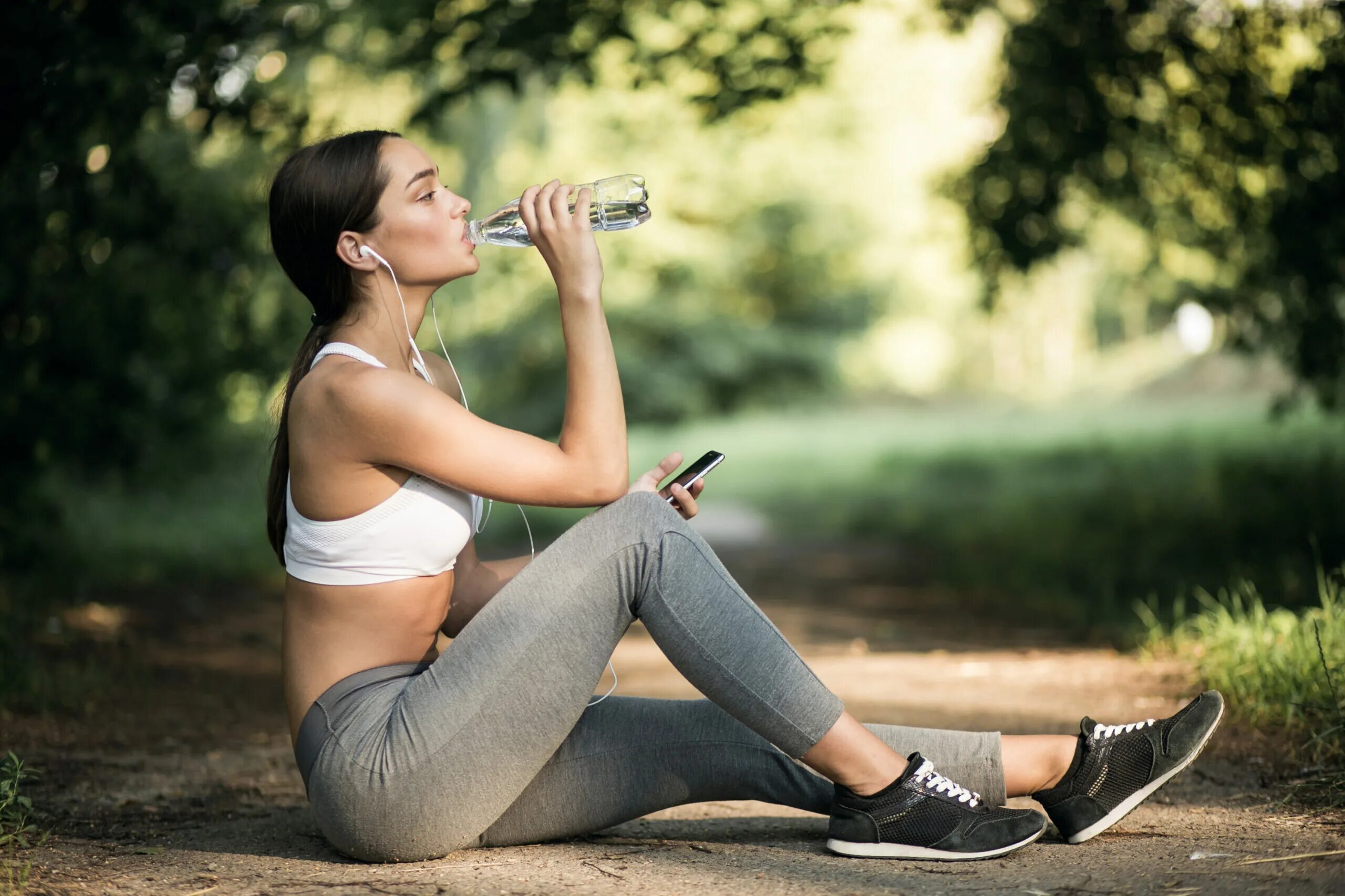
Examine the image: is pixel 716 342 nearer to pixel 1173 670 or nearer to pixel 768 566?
pixel 768 566

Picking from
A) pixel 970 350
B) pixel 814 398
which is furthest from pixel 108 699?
pixel 970 350

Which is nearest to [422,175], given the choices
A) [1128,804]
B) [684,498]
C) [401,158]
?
[401,158]

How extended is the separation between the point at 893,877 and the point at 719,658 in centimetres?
53

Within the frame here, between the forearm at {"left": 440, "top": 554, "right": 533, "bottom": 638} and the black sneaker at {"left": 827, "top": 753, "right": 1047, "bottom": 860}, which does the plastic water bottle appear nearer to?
the forearm at {"left": 440, "top": 554, "right": 533, "bottom": 638}

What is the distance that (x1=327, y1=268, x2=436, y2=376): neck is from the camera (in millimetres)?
2695

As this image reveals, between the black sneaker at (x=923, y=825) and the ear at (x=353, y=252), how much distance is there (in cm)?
142

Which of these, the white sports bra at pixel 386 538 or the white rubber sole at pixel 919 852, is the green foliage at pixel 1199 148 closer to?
the white rubber sole at pixel 919 852

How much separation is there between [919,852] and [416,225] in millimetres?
1613

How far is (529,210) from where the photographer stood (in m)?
2.70

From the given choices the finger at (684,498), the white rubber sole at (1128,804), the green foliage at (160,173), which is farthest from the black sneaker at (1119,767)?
the green foliage at (160,173)

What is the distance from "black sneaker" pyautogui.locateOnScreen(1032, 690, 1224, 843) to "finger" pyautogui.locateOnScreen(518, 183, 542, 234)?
1.52m

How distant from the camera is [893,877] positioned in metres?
2.49

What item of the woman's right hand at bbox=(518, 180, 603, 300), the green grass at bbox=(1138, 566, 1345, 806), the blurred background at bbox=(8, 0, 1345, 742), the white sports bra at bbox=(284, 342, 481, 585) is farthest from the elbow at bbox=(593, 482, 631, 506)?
the green grass at bbox=(1138, 566, 1345, 806)

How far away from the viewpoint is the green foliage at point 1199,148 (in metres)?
7.28
